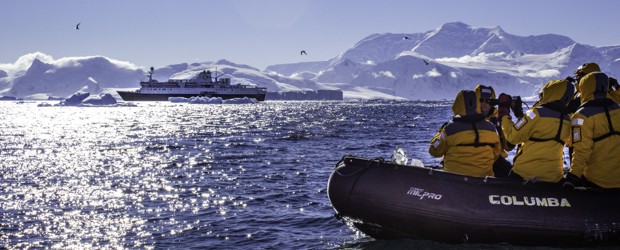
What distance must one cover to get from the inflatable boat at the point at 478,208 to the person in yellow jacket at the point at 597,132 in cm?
33

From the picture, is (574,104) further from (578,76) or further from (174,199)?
(174,199)

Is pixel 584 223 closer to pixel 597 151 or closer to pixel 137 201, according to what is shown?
pixel 597 151

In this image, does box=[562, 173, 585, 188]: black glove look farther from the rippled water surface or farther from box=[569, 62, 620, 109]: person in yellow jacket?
the rippled water surface

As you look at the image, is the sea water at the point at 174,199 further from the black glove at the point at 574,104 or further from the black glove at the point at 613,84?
the black glove at the point at 613,84

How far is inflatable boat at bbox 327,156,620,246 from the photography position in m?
7.35

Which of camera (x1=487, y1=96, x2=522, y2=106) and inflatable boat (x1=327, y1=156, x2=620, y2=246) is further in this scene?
camera (x1=487, y1=96, x2=522, y2=106)

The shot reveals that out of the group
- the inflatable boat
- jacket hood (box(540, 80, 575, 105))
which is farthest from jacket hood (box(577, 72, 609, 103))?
the inflatable boat

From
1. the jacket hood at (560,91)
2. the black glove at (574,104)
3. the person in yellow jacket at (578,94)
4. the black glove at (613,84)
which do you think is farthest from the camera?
the black glove at (574,104)

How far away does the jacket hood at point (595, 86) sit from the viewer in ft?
23.6

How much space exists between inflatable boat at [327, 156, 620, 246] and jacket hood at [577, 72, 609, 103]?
1304 mm

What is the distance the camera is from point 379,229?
8.34 meters

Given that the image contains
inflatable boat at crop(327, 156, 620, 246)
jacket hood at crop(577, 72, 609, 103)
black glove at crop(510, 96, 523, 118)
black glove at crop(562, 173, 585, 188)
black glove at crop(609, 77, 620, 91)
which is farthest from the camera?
black glove at crop(609, 77, 620, 91)

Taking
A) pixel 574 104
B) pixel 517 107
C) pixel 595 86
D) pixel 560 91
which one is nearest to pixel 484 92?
pixel 517 107

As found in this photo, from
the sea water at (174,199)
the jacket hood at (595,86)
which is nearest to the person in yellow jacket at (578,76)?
the jacket hood at (595,86)
